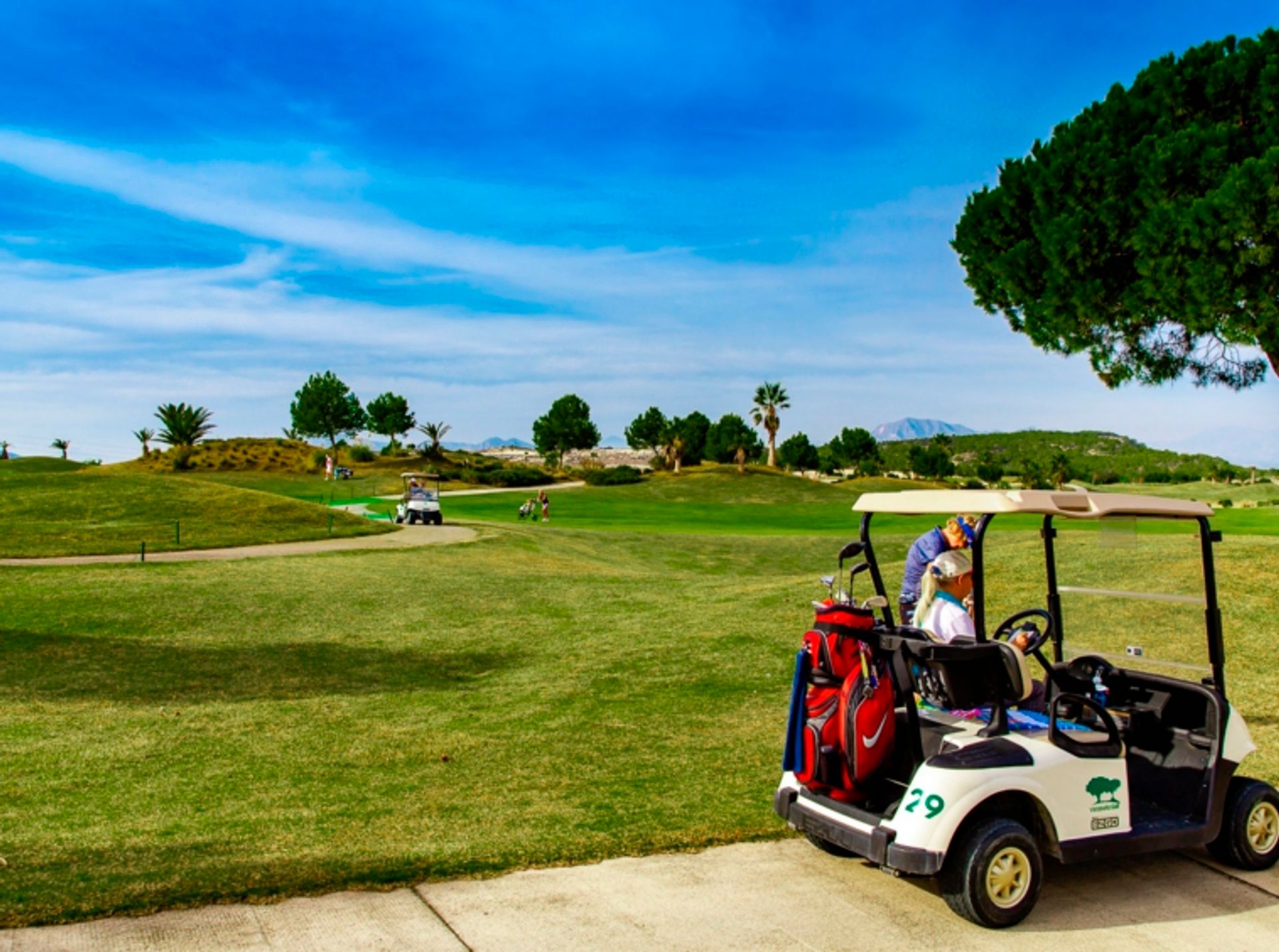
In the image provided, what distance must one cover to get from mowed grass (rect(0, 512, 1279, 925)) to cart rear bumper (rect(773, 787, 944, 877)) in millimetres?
770

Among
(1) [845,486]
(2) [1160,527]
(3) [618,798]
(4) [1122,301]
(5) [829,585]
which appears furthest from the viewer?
(1) [845,486]

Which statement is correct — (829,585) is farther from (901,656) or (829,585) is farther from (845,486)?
(845,486)

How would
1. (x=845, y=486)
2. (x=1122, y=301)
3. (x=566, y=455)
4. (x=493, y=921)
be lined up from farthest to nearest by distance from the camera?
(x=566, y=455), (x=845, y=486), (x=1122, y=301), (x=493, y=921)

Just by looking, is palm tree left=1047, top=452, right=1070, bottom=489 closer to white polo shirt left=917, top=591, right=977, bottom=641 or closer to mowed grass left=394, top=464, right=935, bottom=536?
mowed grass left=394, top=464, right=935, bottom=536

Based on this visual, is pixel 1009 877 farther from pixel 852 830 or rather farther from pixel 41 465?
pixel 41 465

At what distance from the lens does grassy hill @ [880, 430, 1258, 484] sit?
120144 mm

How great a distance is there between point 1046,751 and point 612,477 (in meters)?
95.8

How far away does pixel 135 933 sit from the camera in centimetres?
464

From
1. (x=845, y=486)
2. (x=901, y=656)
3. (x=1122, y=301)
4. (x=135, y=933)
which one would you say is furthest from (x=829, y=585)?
(x=845, y=486)

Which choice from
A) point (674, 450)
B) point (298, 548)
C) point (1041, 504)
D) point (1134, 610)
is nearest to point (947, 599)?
point (1041, 504)

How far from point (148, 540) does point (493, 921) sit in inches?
1125

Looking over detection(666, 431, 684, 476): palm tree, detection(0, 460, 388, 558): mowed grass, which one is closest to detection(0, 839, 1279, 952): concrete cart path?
detection(0, 460, 388, 558): mowed grass

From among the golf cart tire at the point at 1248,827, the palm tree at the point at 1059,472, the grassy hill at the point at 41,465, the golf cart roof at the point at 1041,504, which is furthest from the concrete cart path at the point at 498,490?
the golf cart tire at the point at 1248,827

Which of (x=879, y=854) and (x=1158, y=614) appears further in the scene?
(x=1158, y=614)
